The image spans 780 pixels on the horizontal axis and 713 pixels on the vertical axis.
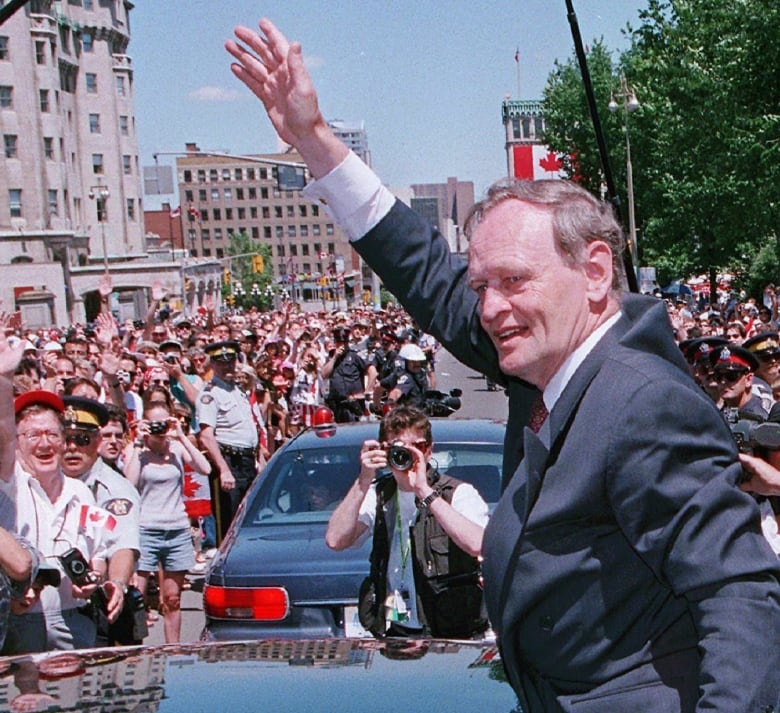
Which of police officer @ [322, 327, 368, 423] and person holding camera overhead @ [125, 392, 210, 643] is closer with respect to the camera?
person holding camera overhead @ [125, 392, 210, 643]

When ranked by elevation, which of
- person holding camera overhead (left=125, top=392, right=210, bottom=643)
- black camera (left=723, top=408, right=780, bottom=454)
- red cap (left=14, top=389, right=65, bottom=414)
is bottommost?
person holding camera overhead (left=125, top=392, right=210, bottom=643)

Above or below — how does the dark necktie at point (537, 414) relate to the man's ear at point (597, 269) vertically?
below

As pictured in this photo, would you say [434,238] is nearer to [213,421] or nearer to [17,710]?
[17,710]

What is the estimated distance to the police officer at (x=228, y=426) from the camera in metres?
11.1

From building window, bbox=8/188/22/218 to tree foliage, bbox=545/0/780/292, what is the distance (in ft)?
129

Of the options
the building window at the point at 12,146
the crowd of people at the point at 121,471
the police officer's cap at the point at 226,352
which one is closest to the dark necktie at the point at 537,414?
the crowd of people at the point at 121,471

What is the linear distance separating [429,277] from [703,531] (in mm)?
958

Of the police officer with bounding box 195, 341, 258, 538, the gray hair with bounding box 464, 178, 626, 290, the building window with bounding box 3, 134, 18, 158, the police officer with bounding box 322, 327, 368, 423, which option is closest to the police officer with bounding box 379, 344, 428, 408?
the police officer with bounding box 322, 327, 368, 423

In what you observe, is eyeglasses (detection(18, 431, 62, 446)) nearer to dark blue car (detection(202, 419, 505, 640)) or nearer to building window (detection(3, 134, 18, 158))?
dark blue car (detection(202, 419, 505, 640))

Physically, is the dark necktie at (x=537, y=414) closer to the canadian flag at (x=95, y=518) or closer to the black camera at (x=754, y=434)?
the black camera at (x=754, y=434)

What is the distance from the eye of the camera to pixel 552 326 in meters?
2.45

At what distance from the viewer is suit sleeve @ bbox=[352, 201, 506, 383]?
288cm

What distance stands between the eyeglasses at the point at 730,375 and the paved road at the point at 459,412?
12.4 ft

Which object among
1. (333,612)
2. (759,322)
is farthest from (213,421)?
(759,322)
